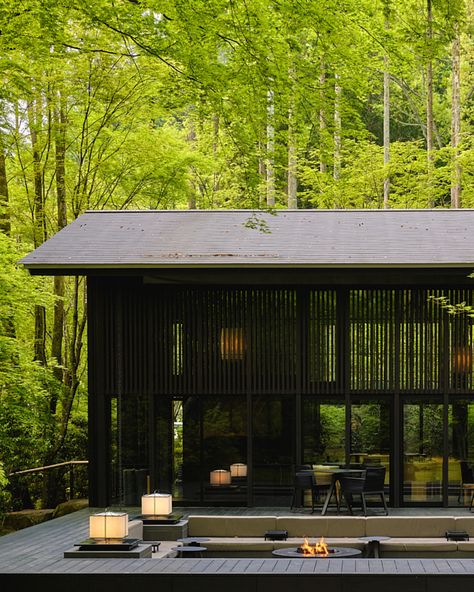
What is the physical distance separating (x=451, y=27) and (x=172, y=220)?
1204cm

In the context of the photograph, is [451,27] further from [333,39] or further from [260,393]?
[260,393]

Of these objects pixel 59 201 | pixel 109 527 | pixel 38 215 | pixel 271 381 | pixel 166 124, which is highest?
pixel 166 124

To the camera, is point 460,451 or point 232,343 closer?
point 460,451

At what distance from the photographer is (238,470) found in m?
18.0

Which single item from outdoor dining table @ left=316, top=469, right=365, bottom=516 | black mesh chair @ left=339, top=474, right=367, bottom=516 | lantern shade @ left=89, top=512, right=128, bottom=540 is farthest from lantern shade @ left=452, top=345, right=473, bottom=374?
lantern shade @ left=89, top=512, right=128, bottom=540

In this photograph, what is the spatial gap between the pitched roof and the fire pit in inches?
222

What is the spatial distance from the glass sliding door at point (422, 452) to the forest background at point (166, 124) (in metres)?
4.84

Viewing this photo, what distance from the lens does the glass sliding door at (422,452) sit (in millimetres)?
17859

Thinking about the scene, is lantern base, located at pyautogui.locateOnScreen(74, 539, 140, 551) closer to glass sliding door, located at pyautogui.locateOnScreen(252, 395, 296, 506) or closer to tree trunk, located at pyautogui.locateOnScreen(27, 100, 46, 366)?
glass sliding door, located at pyautogui.locateOnScreen(252, 395, 296, 506)

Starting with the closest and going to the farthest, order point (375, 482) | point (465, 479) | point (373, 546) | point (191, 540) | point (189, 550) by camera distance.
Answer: point (189, 550), point (373, 546), point (191, 540), point (375, 482), point (465, 479)

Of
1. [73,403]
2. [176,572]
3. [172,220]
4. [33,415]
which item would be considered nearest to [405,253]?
[172,220]

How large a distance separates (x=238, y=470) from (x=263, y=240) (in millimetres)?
4165

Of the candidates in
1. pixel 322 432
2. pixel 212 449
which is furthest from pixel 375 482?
pixel 212 449
